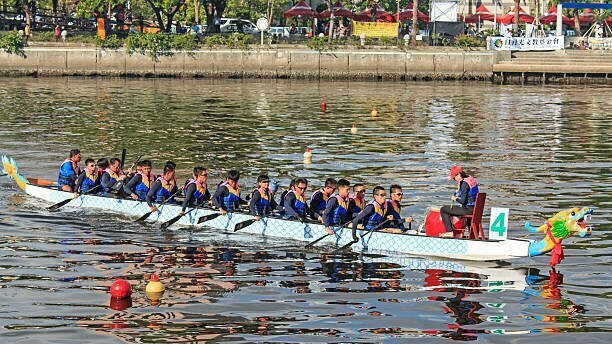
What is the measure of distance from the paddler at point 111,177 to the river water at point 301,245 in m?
1.45

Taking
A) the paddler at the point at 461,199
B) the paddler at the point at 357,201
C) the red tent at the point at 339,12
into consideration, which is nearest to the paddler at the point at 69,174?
the paddler at the point at 357,201

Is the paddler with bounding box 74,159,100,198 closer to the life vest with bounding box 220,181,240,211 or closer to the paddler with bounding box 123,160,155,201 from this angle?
the paddler with bounding box 123,160,155,201

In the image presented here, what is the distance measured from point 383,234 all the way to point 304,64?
5425 cm

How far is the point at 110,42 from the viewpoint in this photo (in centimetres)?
8206

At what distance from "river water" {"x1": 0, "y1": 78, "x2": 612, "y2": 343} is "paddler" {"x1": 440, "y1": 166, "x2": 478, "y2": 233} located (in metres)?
1.24

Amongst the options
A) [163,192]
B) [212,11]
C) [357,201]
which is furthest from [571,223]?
[212,11]

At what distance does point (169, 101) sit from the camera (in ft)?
218

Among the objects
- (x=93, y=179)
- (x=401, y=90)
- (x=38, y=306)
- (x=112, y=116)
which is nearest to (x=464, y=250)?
(x=38, y=306)

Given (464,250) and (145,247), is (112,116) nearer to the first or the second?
(145,247)

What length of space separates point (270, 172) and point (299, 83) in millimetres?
38867

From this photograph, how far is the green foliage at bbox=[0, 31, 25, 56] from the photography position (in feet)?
266

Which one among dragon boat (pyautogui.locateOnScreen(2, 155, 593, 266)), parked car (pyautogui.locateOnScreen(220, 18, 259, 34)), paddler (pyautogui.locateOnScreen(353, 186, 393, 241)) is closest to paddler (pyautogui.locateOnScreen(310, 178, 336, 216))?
dragon boat (pyautogui.locateOnScreen(2, 155, 593, 266))

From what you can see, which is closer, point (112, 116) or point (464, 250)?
point (464, 250)

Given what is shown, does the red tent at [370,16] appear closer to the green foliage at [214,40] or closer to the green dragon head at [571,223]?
the green foliage at [214,40]
